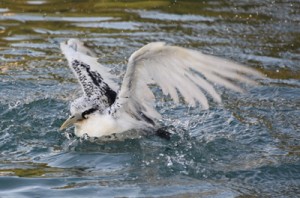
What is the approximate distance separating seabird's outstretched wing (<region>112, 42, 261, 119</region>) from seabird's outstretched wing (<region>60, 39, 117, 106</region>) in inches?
35.1

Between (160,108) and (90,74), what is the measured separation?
990 mm

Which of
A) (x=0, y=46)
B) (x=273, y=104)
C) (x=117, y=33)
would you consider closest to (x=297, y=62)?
(x=273, y=104)

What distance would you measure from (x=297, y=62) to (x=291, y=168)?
12.0 ft

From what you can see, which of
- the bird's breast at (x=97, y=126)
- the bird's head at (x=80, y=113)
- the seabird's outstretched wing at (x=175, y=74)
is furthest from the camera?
the bird's head at (x=80, y=113)

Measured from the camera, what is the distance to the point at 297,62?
34.4 feet

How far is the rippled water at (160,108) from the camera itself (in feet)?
22.6

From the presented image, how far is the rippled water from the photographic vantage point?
→ 22.6 feet

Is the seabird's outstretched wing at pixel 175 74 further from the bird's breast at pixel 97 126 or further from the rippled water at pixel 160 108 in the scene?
the rippled water at pixel 160 108

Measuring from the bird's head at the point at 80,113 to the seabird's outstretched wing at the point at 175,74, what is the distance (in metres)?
0.74

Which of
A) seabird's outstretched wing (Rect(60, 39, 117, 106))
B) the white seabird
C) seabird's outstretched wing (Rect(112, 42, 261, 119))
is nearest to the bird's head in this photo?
the white seabird

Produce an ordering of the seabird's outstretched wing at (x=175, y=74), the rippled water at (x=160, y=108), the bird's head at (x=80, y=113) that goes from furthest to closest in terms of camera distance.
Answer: the bird's head at (x=80, y=113) → the rippled water at (x=160, y=108) → the seabird's outstretched wing at (x=175, y=74)

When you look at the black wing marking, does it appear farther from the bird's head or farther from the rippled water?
the rippled water

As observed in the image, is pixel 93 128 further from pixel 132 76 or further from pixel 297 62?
pixel 297 62

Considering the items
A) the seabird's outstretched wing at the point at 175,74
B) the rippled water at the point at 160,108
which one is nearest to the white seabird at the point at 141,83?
the seabird's outstretched wing at the point at 175,74
